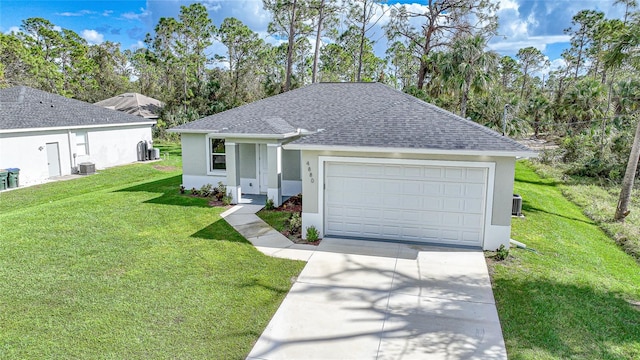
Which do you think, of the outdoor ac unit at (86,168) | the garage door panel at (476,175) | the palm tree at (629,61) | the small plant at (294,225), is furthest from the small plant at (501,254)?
the outdoor ac unit at (86,168)

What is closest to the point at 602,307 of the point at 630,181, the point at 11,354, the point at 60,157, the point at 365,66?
the point at 630,181

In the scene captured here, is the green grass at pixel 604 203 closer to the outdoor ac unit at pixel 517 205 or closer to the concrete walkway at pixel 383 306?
the outdoor ac unit at pixel 517 205

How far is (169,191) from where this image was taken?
1627 cm

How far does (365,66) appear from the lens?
2031 inches

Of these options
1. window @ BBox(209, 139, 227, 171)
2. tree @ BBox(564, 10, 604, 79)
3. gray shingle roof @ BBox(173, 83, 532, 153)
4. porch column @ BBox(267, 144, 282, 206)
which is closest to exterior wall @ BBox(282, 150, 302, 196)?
gray shingle roof @ BBox(173, 83, 532, 153)

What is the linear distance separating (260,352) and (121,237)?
662 centimetres

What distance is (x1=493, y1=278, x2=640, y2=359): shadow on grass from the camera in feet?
19.1

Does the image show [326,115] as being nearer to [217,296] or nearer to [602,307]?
[217,296]

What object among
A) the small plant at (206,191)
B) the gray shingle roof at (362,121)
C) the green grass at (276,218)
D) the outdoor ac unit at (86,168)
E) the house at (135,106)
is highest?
the house at (135,106)

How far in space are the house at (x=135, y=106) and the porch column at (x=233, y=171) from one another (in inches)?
985

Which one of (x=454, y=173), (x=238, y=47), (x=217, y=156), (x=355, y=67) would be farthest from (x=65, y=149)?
(x=355, y=67)

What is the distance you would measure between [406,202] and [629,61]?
10.6 metres

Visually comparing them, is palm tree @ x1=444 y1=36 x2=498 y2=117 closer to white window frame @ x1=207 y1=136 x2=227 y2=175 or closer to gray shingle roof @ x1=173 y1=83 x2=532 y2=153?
gray shingle roof @ x1=173 y1=83 x2=532 y2=153

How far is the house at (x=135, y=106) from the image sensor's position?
119ft
